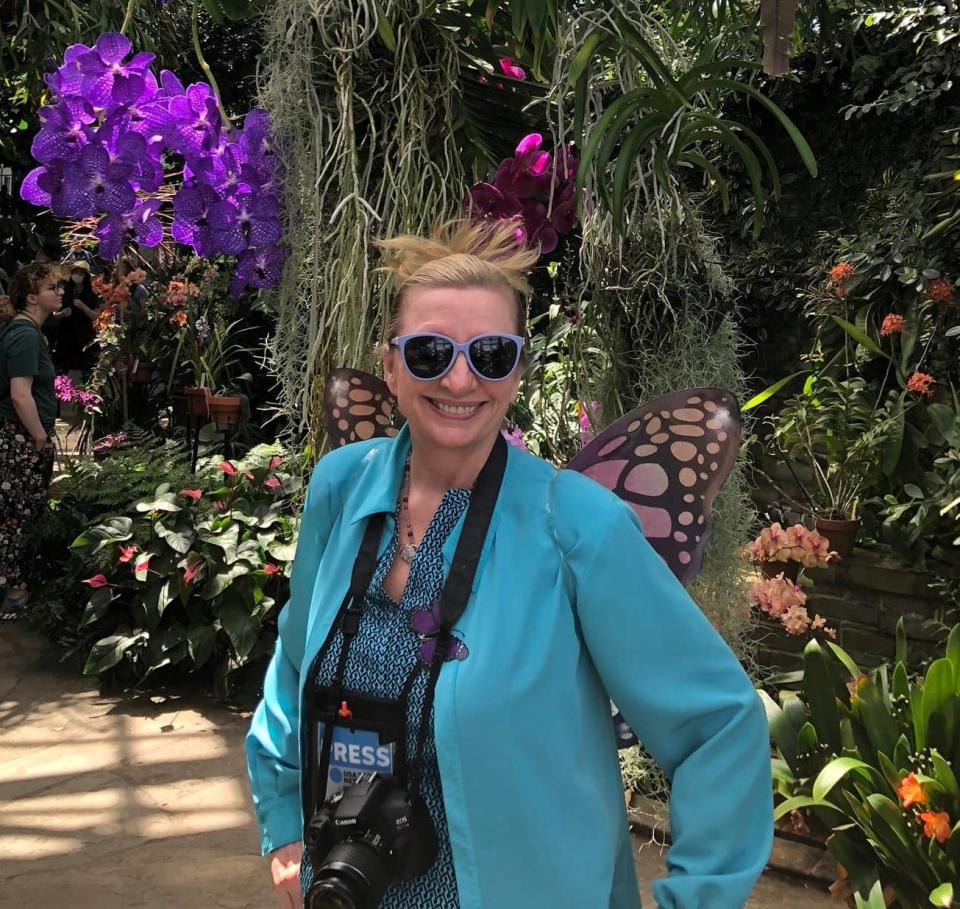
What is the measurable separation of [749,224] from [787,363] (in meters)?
0.67

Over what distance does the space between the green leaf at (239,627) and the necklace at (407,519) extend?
2.68m

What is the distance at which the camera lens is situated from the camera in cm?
91

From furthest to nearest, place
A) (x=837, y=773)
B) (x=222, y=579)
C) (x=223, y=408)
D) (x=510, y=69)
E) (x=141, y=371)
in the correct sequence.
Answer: (x=141, y=371) → (x=223, y=408) → (x=222, y=579) → (x=837, y=773) → (x=510, y=69)

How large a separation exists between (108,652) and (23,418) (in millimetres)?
1351

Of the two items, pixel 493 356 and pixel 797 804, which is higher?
pixel 493 356

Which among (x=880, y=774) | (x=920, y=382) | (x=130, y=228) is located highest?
(x=130, y=228)

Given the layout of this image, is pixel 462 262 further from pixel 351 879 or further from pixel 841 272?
pixel 841 272

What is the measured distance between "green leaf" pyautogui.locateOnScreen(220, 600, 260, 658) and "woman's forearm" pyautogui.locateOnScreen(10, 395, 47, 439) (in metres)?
1.52

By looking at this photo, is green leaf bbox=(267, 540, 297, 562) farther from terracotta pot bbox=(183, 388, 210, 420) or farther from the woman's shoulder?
the woman's shoulder

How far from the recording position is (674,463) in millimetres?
1227

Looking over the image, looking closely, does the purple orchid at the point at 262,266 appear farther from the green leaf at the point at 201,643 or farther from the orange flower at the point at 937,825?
the green leaf at the point at 201,643

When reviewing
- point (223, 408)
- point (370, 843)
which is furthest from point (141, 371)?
point (370, 843)

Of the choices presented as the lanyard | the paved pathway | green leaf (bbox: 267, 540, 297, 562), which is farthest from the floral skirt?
the lanyard

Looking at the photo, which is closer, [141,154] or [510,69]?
[141,154]
